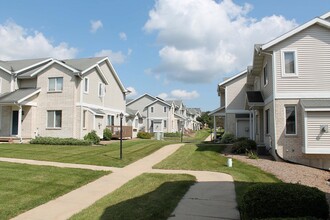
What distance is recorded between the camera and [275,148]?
16609 millimetres

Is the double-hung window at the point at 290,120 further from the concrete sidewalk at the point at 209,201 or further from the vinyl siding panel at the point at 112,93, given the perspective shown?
the vinyl siding panel at the point at 112,93

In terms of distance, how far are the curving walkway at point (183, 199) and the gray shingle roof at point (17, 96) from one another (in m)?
15.4

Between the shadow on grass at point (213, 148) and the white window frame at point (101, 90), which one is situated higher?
the white window frame at point (101, 90)

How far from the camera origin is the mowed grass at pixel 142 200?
7332mm

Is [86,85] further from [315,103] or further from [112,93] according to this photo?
[315,103]

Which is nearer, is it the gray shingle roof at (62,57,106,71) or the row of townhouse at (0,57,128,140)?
the row of townhouse at (0,57,128,140)

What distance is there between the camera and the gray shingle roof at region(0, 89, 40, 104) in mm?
24828

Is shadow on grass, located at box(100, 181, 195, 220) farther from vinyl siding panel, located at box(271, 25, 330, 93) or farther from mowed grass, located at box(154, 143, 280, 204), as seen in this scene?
vinyl siding panel, located at box(271, 25, 330, 93)

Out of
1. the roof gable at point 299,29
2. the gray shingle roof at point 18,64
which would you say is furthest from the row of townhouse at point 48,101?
the roof gable at point 299,29

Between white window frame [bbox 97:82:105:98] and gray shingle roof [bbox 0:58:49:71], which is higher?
gray shingle roof [bbox 0:58:49:71]

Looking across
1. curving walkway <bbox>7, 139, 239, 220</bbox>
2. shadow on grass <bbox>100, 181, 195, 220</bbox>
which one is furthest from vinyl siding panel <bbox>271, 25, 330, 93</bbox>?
shadow on grass <bbox>100, 181, 195, 220</bbox>

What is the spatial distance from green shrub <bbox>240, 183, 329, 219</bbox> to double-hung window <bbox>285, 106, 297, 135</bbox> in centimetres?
1156

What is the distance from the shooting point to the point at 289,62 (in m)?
16.9

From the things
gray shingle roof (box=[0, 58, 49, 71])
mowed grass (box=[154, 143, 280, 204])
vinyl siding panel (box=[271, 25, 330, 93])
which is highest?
gray shingle roof (box=[0, 58, 49, 71])
